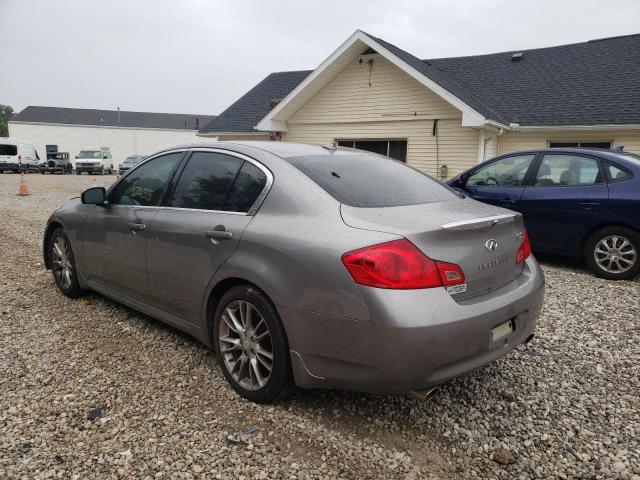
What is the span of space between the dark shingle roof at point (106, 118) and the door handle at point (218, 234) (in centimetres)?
5100

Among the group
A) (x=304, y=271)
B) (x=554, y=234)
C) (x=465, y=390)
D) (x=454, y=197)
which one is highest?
(x=454, y=197)

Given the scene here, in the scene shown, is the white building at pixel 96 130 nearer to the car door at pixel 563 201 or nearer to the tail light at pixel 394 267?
the car door at pixel 563 201

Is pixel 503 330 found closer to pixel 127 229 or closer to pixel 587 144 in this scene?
pixel 127 229

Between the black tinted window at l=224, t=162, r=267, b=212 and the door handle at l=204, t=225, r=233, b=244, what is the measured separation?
0.15m

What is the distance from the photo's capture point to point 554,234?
5.95 m

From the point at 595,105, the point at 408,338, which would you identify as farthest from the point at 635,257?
the point at 595,105

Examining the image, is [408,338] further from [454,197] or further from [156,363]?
[156,363]

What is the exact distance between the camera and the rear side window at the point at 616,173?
550 centimetres

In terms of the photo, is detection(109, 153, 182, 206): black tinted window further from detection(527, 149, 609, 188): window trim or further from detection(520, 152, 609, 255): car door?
detection(527, 149, 609, 188): window trim

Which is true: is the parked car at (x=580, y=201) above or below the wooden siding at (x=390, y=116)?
below

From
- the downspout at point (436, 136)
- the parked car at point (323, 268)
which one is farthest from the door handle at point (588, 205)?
the downspout at point (436, 136)

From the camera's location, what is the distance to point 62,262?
4656mm

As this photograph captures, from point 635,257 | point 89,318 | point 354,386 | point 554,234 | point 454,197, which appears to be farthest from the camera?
point 554,234

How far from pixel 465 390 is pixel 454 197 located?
4.19 feet
